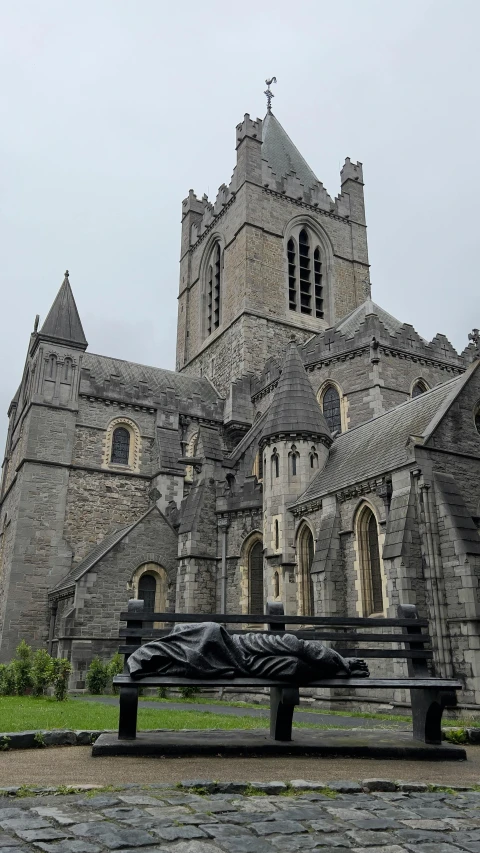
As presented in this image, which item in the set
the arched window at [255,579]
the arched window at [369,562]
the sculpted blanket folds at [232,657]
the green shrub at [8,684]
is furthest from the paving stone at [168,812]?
the arched window at [255,579]

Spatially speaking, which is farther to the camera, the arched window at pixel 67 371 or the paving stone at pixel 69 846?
the arched window at pixel 67 371

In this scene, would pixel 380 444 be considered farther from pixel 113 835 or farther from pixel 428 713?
pixel 113 835

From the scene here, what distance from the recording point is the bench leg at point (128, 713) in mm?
6594

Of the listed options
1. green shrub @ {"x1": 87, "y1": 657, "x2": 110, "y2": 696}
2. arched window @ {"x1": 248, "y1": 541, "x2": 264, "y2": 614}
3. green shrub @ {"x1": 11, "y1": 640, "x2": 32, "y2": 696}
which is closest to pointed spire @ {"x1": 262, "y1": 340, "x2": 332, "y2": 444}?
arched window @ {"x1": 248, "y1": 541, "x2": 264, "y2": 614}

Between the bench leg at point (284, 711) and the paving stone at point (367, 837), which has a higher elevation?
the bench leg at point (284, 711)

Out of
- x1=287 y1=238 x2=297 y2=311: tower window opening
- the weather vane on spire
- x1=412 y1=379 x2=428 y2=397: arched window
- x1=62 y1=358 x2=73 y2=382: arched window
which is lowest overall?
x1=412 y1=379 x2=428 y2=397: arched window

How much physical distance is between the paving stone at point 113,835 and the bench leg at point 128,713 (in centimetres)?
261

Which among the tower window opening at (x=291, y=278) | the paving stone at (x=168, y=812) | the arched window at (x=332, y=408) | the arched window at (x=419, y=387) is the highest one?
the tower window opening at (x=291, y=278)

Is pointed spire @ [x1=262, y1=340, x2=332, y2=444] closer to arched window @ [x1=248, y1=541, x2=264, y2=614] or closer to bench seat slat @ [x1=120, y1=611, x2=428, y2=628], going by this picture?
arched window @ [x1=248, y1=541, x2=264, y2=614]

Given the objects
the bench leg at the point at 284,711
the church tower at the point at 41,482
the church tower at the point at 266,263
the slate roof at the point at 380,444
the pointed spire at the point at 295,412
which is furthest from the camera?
the church tower at the point at 266,263

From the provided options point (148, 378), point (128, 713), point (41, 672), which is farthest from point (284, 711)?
point (148, 378)

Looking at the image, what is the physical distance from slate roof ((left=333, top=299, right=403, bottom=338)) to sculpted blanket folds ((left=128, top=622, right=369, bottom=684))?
22913mm

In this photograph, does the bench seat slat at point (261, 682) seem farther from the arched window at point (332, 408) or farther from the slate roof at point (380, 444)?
the arched window at point (332, 408)

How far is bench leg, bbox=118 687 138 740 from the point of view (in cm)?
659
